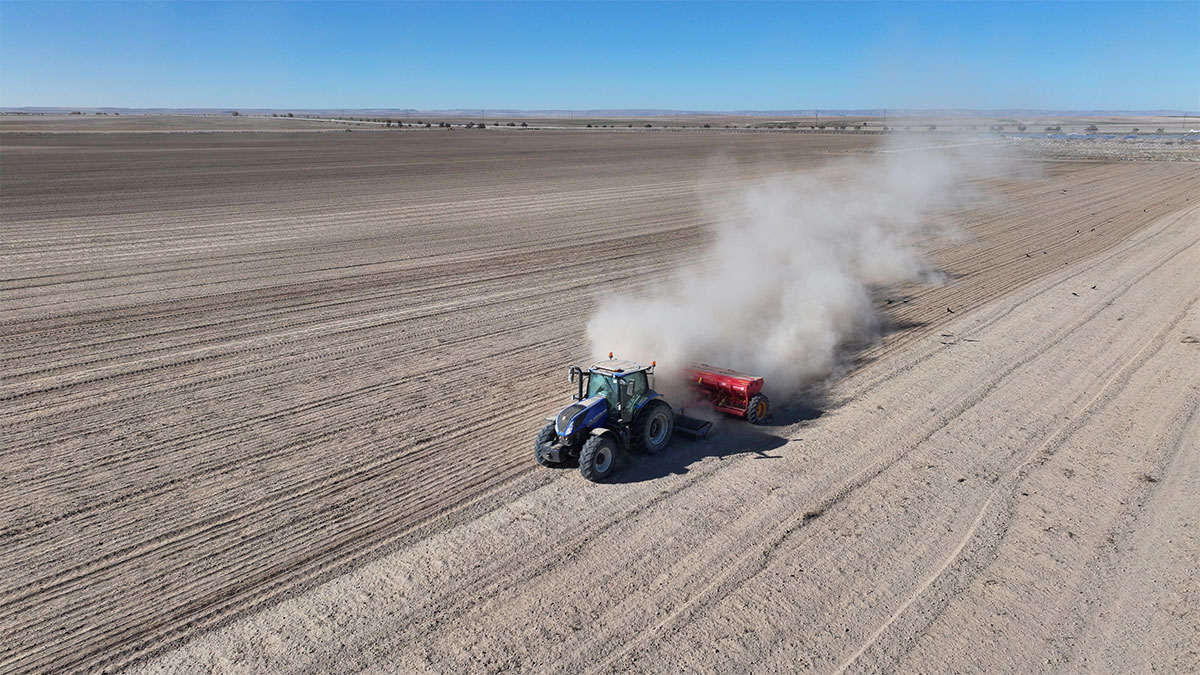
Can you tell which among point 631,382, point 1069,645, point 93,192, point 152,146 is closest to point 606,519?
point 631,382

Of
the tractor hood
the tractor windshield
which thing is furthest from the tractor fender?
the tractor hood

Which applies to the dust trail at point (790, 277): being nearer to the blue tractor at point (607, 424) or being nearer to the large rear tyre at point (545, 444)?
the blue tractor at point (607, 424)

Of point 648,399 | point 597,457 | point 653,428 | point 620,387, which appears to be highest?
point 620,387

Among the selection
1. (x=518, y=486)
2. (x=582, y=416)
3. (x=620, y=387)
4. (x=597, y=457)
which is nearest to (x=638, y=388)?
(x=620, y=387)

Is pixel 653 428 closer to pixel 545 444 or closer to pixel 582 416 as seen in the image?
pixel 582 416

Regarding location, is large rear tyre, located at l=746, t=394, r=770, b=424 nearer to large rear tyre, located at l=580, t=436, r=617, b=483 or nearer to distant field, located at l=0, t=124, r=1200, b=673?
distant field, located at l=0, t=124, r=1200, b=673

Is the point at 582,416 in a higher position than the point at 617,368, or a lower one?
lower
